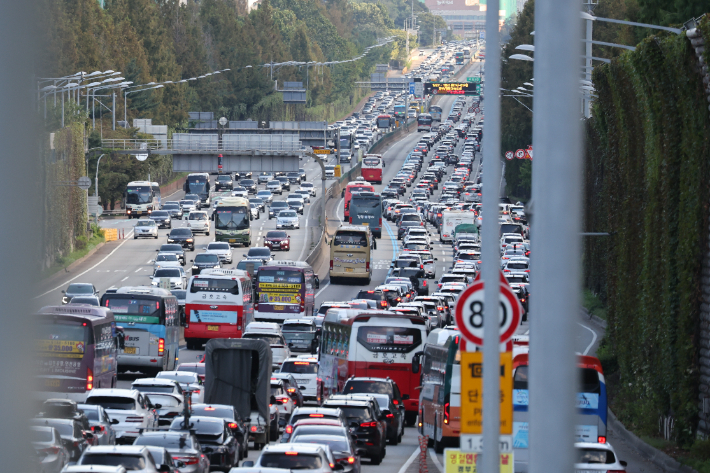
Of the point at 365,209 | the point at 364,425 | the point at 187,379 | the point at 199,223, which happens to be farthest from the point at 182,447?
the point at 365,209

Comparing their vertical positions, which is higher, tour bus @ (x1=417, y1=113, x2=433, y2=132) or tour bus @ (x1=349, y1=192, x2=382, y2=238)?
tour bus @ (x1=417, y1=113, x2=433, y2=132)

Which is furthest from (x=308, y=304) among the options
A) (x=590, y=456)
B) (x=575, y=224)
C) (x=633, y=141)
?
(x=575, y=224)

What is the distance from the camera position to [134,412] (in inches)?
917

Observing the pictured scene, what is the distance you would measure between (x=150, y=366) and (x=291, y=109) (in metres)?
150

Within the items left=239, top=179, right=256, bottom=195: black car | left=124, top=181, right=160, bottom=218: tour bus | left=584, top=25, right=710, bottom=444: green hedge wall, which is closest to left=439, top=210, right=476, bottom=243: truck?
left=124, top=181, right=160, bottom=218: tour bus

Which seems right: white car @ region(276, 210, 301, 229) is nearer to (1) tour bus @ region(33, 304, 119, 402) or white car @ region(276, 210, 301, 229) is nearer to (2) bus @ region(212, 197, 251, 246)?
(2) bus @ region(212, 197, 251, 246)

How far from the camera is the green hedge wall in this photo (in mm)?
25438

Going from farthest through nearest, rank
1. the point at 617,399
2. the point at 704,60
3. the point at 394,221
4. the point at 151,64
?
the point at 151,64, the point at 394,221, the point at 617,399, the point at 704,60

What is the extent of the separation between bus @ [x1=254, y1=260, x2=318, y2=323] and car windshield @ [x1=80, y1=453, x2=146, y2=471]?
3418 cm

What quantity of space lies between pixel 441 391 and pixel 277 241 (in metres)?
52.1

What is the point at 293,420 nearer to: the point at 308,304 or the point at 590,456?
the point at 590,456

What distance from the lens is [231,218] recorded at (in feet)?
258

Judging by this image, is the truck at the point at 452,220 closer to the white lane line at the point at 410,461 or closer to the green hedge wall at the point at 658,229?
the green hedge wall at the point at 658,229

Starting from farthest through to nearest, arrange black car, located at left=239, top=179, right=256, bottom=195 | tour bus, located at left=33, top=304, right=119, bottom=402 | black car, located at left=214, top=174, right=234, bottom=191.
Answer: black car, located at left=214, top=174, right=234, bottom=191 → black car, located at left=239, top=179, right=256, bottom=195 → tour bus, located at left=33, top=304, right=119, bottom=402
